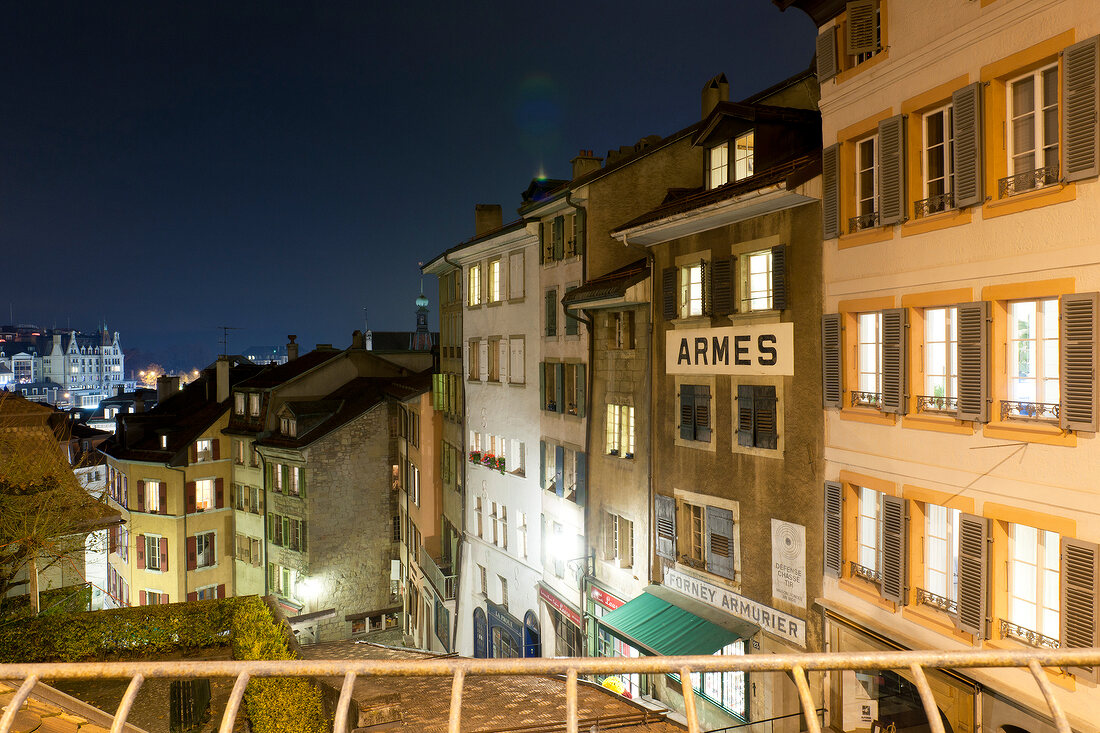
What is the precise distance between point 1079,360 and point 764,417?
662 cm

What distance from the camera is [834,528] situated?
13688mm

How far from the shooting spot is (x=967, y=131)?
10859 millimetres

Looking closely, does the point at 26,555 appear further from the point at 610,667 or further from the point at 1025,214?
the point at 1025,214

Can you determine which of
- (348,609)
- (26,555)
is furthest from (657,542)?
(348,609)

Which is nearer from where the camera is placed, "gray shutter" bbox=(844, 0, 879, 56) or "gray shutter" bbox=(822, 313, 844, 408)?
"gray shutter" bbox=(844, 0, 879, 56)

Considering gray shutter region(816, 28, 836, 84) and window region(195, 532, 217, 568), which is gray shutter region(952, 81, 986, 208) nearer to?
gray shutter region(816, 28, 836, 84)

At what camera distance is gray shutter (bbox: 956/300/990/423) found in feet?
35.0

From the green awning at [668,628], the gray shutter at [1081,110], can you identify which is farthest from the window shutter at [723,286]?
the gray shutter at [1081,110]

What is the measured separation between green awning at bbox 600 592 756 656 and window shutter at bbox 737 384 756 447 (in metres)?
4.26

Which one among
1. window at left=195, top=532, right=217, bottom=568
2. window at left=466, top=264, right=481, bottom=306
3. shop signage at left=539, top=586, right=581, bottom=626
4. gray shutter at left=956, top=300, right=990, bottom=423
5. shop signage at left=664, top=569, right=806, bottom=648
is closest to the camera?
gray shutter at left=956, top=300, right=990, bottom=423

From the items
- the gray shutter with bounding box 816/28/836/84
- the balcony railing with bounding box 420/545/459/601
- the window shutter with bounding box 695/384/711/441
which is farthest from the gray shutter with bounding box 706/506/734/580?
the balcony railing with bounding box 420/545/459/601

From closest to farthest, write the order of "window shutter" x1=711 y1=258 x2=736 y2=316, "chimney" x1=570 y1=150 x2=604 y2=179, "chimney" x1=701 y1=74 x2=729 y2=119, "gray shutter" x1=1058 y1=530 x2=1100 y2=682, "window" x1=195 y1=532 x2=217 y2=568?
"gray shutter" x1=1058 y1=530 x2=1100 y2=682, "window shutter" x1=711 y1=258 x2=736 y2=316, "chimney" x1=701 y1=74 x2=729 y2=119, "chimney" x1=570 y1=150 x2=604 y2=179, "window" x1=195 y1=532 x2=217 y2=568

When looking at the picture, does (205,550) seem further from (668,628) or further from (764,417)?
(764,417)

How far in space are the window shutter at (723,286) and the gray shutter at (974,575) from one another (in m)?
7.01
